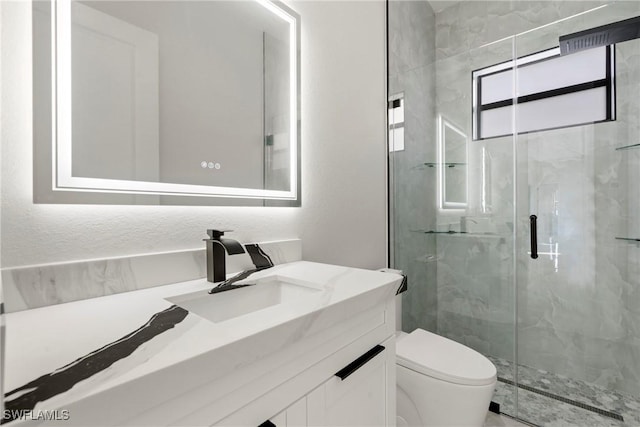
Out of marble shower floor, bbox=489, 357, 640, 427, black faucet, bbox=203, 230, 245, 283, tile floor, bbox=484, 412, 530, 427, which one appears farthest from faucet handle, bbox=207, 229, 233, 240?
marble shower floor, bbox=489, 357, 640, 427

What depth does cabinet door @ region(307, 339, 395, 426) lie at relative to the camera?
699 millimetres

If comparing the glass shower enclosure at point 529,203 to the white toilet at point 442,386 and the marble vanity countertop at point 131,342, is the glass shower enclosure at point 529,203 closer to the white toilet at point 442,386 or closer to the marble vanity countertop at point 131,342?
the white toilet at point 442,386

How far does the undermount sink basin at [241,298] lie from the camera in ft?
2.70

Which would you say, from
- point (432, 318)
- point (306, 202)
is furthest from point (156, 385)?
point (432, 318)

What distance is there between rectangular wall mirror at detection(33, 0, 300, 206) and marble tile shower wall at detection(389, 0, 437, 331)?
980 mm

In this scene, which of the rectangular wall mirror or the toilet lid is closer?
the rectangular wall mirror

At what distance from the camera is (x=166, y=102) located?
0.91m

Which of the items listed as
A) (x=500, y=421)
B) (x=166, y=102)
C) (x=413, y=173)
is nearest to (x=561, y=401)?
(x=500, y=421)

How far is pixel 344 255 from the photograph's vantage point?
5.15 feet

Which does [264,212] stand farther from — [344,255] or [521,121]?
[521,121]

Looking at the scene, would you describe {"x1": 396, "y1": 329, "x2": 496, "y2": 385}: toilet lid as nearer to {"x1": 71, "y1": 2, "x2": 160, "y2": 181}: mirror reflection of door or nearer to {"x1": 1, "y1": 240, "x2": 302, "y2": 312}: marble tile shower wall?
{"x1": 1, "y1": 240, "x2": 302, "y2": 312}: marble tile shower wall

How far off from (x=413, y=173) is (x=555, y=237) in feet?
3.15

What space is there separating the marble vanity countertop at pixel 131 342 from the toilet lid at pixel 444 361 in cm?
74

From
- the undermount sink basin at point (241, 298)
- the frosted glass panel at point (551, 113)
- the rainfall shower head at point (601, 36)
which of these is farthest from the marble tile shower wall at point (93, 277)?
the rainfall shower head at point (601, 36)
